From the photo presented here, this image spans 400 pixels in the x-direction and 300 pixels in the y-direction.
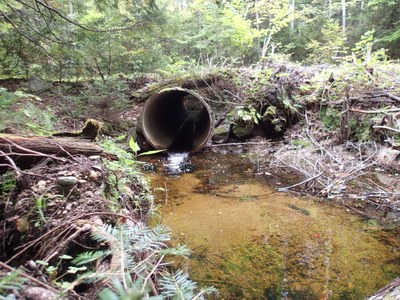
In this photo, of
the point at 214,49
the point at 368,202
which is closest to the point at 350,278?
the point at 368,202

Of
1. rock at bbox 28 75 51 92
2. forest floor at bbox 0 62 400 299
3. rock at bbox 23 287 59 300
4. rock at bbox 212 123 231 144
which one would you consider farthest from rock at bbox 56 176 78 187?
rock at bbox 28 75 51 92

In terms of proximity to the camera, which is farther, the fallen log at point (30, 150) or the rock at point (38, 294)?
the fallen log at point (30, 150)

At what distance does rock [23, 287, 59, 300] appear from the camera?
3.32 feet

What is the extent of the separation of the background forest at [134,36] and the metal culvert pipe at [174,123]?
48.7 inches

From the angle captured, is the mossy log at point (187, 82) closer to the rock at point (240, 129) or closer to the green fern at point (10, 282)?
the rock at point (240, 129)

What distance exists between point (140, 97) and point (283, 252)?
6781 mm

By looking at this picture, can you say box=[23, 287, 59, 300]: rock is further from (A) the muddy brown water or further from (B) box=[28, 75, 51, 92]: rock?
(B) box=[28, 75, 51, 92]: rock

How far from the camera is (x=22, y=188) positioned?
214cm

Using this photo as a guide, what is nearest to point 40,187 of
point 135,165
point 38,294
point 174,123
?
point 38,294

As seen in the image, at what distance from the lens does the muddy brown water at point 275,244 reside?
8.27 feet

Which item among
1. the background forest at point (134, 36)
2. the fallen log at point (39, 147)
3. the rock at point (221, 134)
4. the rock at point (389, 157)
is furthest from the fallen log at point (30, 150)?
the rock at point (221, 134)

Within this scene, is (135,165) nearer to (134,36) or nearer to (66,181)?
(66,181)

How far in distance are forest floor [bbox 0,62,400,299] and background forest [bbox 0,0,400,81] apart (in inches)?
30.0

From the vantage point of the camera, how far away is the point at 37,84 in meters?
8.59
